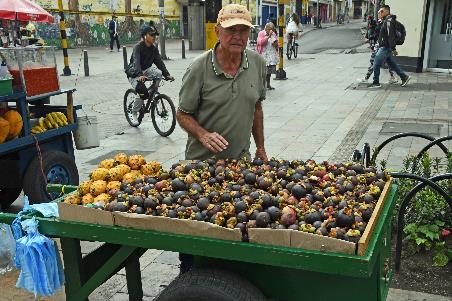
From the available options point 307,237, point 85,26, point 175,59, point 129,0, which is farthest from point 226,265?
point 129,0

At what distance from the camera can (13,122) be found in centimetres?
466

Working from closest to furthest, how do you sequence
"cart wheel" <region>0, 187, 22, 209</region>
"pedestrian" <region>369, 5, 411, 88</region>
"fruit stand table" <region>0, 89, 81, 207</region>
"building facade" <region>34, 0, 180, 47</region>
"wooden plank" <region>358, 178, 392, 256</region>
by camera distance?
1. "wooden plank" <region>358, 178, 392, 256</region>
2. "fruit stand table" <region>0, 89, 81, 207</region>
3. "cart wheel" <region>0, 187, 22, 209</region>
4. "pedestrian" <region>369, 5, 411, 88</region>
5. "building facade" <region>34, 0, 180, 47</region>

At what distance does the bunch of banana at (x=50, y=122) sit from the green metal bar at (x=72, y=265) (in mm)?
2647

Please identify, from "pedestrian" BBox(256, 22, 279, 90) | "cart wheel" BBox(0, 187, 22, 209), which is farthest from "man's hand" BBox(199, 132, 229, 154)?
"pedestrian" BBox(256, 22, 279, 90)

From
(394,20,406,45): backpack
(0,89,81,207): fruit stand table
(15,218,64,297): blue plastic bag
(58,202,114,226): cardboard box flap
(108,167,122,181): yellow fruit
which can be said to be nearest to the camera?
(58,202,114,226): cardboard box flap

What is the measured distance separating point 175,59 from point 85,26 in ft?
37.8

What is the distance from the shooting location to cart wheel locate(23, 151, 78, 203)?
4879 millimetres

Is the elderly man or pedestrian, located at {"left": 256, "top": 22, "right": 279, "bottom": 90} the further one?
pedestrian, located at {"left": 256, "top": 22, "right": 279, "bottom": 90}


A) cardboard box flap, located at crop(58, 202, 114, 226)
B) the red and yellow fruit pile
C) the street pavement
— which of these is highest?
the red and yellow fruit pile

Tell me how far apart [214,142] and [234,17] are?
0.81 metres

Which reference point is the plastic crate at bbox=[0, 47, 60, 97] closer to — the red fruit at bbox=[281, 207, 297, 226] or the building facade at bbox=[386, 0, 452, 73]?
the red fruit at bbox=[281, 207, 297, 226]

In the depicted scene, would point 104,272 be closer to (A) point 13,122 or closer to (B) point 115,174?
(B) point 115,174

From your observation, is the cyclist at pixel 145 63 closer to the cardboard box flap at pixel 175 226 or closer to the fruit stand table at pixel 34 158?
the fruit stand table at pixel 34 158

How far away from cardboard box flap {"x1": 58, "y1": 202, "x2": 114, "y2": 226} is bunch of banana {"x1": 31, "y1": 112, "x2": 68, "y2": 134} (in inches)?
107
